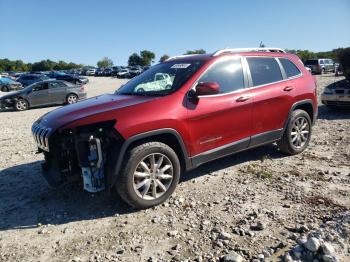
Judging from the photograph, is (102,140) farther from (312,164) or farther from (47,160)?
(312,164)

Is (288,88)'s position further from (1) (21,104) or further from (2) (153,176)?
(1) (21,104)

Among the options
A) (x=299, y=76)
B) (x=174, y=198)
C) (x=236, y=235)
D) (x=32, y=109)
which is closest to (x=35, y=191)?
(x=174, y=198)

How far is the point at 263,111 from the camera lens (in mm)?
5406

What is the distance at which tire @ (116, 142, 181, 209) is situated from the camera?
4023mm

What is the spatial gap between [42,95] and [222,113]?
14.6 metres

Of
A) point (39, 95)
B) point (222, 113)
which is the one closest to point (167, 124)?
point (222, 113)

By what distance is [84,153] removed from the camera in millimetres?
4023

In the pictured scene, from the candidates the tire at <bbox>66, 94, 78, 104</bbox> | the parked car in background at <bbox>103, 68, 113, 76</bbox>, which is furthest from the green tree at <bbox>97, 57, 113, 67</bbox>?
the tire at <bbox>66, 94, 78, 104</bbox>

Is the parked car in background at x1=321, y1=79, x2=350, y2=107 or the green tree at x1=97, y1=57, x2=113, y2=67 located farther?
the green tree at x1=97, y1=57, x2=113, y2=67

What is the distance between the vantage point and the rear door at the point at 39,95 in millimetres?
17047

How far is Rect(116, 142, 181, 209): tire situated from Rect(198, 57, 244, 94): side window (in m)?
1.19

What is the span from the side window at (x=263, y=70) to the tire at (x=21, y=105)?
1420cm

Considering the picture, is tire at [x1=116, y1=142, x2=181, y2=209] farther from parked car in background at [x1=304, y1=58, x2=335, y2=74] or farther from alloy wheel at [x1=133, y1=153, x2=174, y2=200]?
parked car in background at [x1=304, y1=58, x2=335, y2=74]

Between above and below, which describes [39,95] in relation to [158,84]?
below
